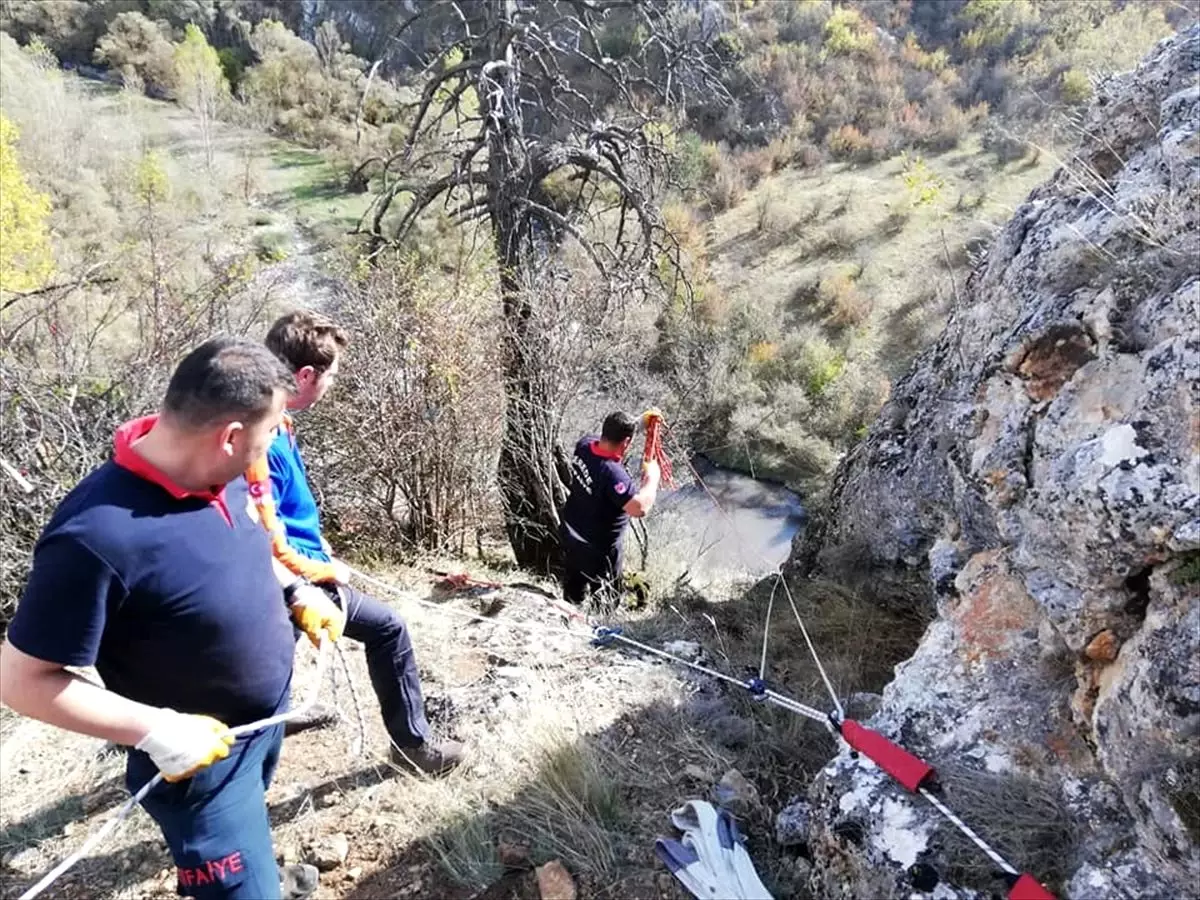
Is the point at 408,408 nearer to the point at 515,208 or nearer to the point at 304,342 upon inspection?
the point at 515,208

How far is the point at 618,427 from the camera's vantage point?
4.32m

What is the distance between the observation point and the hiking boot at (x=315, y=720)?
328 centimetres

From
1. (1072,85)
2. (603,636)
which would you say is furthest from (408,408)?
(1072,85)

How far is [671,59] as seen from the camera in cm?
613

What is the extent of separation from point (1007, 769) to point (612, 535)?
291 cm

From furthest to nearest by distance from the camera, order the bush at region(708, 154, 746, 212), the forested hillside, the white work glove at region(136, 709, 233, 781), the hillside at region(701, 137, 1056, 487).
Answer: the bush at region(708, 154, 746, 212) < the hillside at region(701, 137, 1056, 487) < the forested hillside < the white work glove at region(136, 709, 233, 781)

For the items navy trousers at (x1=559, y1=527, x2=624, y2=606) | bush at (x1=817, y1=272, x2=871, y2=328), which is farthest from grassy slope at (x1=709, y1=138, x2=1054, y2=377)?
navy trousers at (x1=559, y1=527, x2=624, y2=606)

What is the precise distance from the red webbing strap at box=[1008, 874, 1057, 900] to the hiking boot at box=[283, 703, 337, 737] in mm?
2516

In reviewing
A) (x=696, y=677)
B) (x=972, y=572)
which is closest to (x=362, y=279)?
(x=696, y=677)

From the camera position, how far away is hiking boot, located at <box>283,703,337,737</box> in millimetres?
3283

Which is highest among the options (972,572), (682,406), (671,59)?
(671,59)

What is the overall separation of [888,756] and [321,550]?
76.8 inches

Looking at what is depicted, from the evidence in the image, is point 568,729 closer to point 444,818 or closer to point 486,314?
point 444,818

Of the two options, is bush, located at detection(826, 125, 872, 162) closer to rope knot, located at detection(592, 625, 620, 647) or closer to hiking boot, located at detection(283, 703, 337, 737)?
rope knot, located at detection(592, 625, 620, 647)
